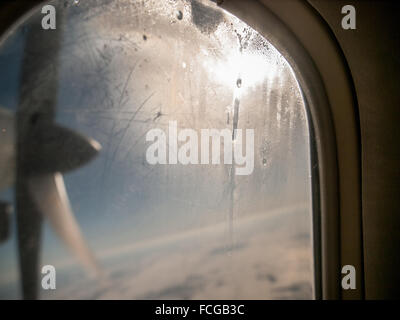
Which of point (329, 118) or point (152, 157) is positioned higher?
point (329, 118)

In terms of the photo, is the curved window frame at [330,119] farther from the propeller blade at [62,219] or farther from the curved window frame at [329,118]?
the propeller blade at [62,219]

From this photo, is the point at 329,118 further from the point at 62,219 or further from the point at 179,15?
the point at 62,219

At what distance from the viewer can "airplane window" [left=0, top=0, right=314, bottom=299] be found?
3.45ft

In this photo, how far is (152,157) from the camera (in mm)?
1078

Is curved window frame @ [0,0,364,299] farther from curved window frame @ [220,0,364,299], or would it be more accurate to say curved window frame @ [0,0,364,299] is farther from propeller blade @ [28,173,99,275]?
propeller blade @ [28,173,99,275]

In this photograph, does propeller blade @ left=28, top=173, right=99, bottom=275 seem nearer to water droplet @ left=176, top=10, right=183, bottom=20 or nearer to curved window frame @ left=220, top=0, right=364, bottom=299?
water droplet @ left=176, top=10, right=183, bottom=20

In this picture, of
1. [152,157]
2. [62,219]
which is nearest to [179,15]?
[152,157]

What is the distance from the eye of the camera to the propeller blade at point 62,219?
105cm

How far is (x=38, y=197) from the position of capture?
1.06m

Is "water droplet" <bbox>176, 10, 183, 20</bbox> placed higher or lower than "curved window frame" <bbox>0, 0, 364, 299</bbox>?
higher

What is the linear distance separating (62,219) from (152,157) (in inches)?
13.1

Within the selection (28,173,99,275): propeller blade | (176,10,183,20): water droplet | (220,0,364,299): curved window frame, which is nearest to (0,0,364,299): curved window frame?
(220,0,364,299): curved window frame

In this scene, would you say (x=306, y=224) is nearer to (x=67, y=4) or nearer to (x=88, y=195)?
(x=88, y=195)
